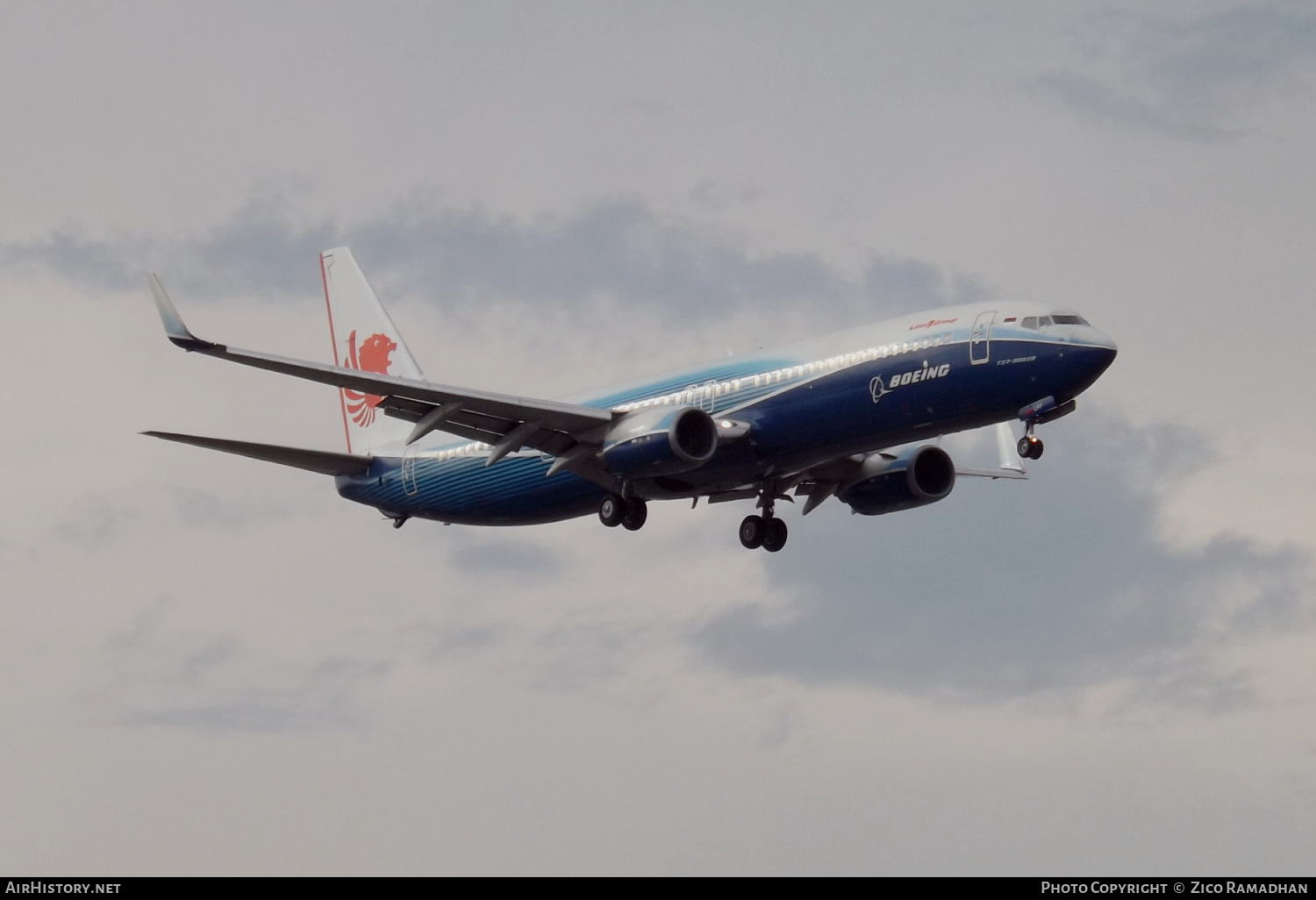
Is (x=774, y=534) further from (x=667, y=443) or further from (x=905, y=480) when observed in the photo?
(x=667, y=443)

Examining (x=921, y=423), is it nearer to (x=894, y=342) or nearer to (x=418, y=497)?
(x=894, y=342)

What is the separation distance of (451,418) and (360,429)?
16.2 m

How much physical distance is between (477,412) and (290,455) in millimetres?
10795

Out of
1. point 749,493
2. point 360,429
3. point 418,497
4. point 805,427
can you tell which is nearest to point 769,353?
point 805,427

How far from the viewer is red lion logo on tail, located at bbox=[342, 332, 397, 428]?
228 ft

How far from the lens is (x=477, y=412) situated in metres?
53.7

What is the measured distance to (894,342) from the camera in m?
50.4

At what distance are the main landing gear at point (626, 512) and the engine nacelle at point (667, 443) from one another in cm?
333

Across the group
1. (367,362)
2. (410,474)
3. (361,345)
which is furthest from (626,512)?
(361,345)

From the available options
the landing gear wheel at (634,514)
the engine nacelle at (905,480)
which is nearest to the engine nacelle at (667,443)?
the landing gear wheel at (634,514)

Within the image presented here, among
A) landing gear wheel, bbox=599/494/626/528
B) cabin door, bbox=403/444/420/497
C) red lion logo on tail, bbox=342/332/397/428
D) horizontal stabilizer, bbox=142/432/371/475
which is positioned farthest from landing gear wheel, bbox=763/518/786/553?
red lion logo on tail, bbox=342/332/397/428

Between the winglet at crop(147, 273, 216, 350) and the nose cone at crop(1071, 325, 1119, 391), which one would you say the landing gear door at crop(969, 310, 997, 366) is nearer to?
the nose cone at crop(1071, 325, 1119, 391)

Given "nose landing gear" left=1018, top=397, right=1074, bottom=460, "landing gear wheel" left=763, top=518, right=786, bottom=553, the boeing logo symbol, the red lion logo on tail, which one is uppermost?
the red lion logo on tail

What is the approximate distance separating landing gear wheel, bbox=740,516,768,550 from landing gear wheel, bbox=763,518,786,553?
0.12m
